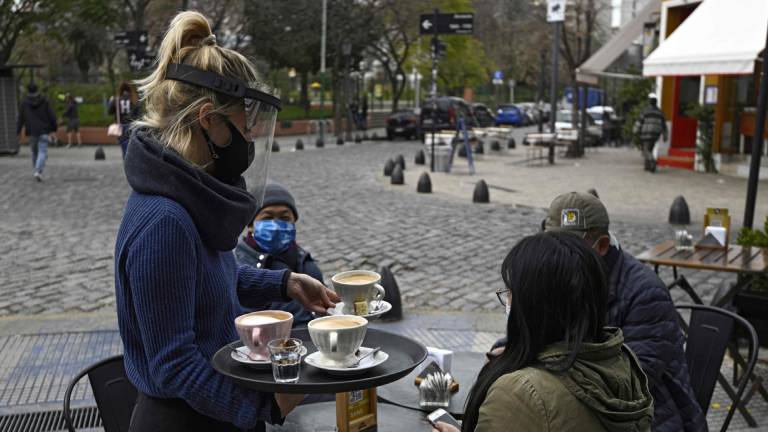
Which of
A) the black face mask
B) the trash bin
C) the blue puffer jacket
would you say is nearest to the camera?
the black face mask

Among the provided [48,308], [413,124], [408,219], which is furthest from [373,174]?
[413,124]

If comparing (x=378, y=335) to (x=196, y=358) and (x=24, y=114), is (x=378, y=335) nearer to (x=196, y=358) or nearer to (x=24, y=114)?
(x=196, y=358)

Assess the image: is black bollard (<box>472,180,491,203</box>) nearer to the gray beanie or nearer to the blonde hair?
the gray beanie

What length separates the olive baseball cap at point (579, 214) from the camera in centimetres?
341

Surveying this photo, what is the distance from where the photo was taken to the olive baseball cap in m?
3.41

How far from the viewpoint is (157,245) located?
6.06 ft

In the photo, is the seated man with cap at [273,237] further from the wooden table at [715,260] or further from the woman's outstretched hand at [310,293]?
the wooden table at [715,260]

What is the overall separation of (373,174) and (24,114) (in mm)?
7365

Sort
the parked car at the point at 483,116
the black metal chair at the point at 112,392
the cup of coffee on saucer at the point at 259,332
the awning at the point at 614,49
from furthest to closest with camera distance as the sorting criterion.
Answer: the parked car at the point at 483,116 < the awning at the point at 614,49 < the black metal chair at the point at 112,392 < the cup of coffee on saucer at the point at 259,332

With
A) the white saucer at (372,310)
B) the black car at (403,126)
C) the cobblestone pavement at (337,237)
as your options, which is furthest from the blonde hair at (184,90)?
the black car at (403,126)

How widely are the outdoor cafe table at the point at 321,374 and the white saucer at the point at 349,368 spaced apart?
0.04ft

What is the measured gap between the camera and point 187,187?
1939 millimetres

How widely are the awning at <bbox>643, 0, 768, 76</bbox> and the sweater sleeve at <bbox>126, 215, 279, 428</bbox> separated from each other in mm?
11906

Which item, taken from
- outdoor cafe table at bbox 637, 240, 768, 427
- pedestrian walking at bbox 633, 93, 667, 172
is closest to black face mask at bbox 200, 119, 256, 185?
outdoor cafe table at bbox 637, 240, 768, 427
